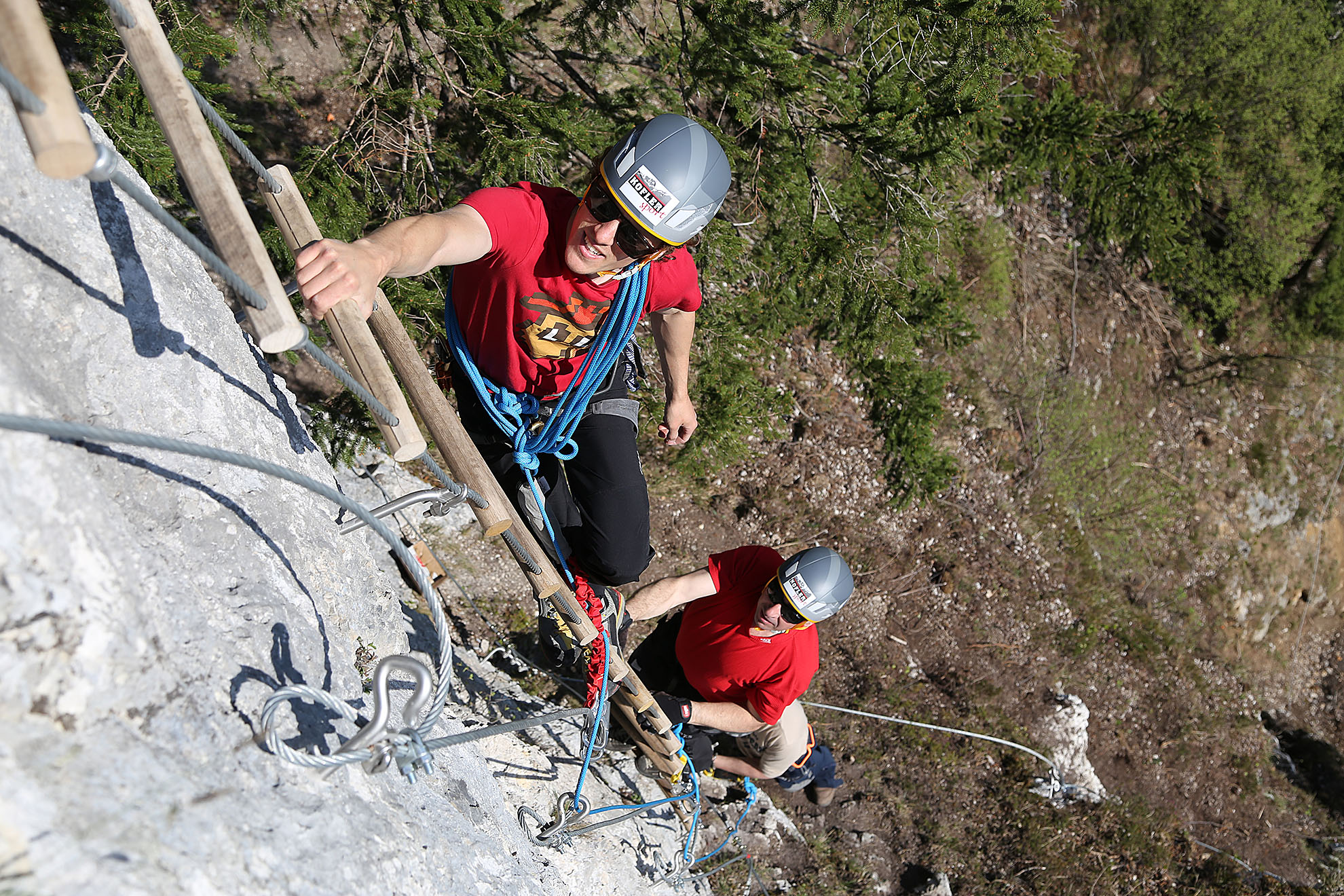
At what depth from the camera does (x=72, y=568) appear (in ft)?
4.90

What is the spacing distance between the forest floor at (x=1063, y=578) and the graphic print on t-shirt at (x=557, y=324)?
2445 mm

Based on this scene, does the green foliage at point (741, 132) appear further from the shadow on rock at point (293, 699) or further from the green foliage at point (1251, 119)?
the green foliage at point (1251, 119)

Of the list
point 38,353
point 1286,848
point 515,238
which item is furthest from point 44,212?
point 1286,848

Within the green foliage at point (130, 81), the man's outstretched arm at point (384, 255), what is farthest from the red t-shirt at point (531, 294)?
the green foliage at point (130, 81)

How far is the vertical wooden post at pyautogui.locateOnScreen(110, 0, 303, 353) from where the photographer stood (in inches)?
62.7

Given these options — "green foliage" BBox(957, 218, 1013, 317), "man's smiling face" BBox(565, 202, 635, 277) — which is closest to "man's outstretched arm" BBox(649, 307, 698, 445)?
"man's smiling face" BBox(565, 202, 635, 277)

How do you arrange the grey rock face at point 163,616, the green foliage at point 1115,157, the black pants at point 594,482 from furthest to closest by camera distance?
the green foliage at point 1115,157 → the black pants at point 594,482 → the grey rock face at point 163,616

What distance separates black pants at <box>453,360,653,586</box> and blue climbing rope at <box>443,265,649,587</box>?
98mm

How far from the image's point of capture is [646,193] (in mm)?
2441

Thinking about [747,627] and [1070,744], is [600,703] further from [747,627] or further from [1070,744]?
[1070,744]

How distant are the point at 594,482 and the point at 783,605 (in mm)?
1474

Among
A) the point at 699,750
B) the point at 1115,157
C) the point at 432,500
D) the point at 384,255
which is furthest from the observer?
the point at 1115,157

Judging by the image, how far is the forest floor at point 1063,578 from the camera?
624cm

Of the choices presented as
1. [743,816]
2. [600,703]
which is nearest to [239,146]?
[600,703]
